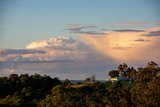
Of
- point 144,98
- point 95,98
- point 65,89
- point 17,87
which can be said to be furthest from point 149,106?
point 17,87

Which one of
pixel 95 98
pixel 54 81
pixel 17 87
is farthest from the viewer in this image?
pixel 54 81

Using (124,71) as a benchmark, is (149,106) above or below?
below

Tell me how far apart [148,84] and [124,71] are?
Answer: 388ft

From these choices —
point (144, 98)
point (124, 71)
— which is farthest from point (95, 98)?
point (124, 71)

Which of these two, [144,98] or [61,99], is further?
[144,98]

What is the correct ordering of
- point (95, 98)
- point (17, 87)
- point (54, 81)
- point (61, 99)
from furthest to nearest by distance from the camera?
point (54, 81) < point (17, 87) < point (95, 98) < point (61, 99)

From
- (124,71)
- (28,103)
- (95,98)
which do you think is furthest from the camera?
(124,71)

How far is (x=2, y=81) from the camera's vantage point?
111375mm

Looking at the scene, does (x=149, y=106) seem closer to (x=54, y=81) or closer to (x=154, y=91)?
(x=154, y=91)

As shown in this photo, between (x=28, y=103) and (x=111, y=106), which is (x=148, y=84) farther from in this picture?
(x=28, y=103)

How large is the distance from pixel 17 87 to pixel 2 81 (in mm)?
6235

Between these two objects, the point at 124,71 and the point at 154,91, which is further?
the point at 124,71

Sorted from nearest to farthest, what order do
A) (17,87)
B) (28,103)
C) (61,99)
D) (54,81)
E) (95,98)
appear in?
(61,99) < (95,98) < (28,103) < (17,87) < (54,81)

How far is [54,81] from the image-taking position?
11500 centimetres
